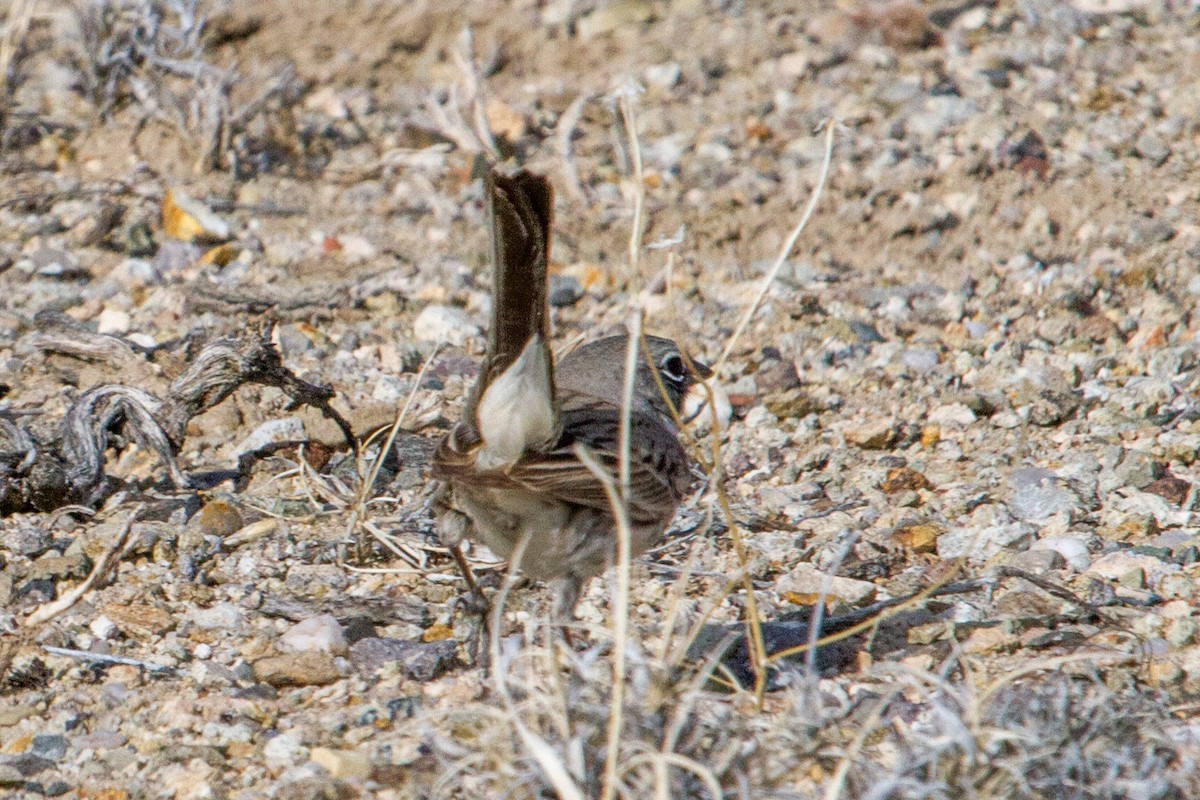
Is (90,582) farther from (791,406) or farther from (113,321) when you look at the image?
(791,406)

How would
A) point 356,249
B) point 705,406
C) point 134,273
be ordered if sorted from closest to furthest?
point 705,406 < point 134,273 < point 356,249

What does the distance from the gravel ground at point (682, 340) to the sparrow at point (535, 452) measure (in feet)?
0.94

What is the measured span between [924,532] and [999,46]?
490cm

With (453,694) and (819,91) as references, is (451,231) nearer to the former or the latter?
(819,91)

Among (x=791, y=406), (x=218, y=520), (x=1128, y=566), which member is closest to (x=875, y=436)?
(x=791, y=406)

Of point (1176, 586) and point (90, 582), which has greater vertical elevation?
point (90, 582)

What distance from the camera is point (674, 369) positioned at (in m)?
5.83

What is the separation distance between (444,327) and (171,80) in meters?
2.82

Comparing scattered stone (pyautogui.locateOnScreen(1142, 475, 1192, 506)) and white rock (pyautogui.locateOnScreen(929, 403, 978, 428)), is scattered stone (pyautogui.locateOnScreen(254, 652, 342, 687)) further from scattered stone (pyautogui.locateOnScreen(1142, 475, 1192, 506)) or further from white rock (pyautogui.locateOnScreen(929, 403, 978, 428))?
scattered stone (pyautogui.locateOnScreen(1142, 475, 1192, 506))

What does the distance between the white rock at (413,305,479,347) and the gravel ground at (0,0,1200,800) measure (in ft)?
0.07

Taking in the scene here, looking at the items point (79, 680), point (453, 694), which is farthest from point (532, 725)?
point (79, 680)

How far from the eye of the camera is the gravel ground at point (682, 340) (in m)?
3.95

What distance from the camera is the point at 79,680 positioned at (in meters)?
4.61

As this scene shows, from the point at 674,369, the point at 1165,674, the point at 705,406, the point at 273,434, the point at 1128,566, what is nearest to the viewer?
the point at 1165,674
